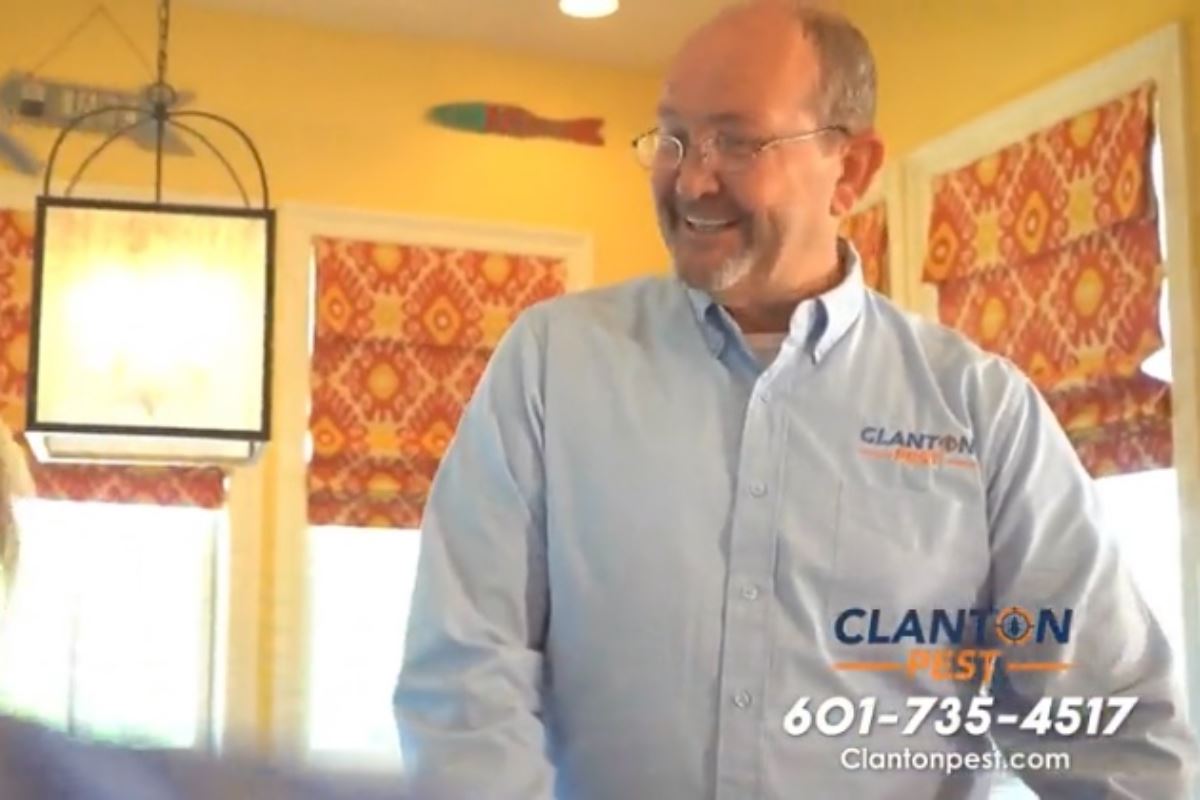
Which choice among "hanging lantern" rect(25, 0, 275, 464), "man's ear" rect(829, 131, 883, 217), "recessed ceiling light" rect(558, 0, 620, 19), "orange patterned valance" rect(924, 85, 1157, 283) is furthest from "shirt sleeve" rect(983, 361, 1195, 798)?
"recessed ceiling light" rect(558, 0, 620, 19)

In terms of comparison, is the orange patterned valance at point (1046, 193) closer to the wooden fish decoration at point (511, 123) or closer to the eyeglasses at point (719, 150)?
the wooden fish decoration at point (511, 123)

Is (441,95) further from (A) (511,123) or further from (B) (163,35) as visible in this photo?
(B) (163,35)

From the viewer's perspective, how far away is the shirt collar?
1.23 meters

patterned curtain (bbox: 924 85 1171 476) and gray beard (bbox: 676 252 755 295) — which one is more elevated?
patterned curtain (bbox: 924 85 1171 476)

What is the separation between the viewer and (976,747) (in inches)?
46.8

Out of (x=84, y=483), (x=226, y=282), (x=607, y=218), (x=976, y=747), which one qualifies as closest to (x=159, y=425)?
(x=226, y=282)

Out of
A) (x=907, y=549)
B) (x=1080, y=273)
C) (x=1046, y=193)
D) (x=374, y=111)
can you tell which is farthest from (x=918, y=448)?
(x=374, y=111)

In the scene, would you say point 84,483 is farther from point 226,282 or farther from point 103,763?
point 103,763

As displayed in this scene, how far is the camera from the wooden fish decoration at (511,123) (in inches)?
153

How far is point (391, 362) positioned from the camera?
3725 millimetres

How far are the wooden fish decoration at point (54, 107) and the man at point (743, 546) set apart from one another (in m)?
2.50

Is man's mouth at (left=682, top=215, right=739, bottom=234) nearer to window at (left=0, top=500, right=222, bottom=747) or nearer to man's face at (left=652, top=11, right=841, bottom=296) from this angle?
man's face at (left=652, top=11, right=841, bottom=296)

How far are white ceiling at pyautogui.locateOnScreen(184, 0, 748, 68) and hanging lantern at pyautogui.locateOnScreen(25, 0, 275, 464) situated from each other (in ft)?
4.80

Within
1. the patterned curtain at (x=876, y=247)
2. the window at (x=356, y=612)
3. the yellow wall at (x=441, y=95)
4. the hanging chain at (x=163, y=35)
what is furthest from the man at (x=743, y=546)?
the window at (x=356, y=612)
